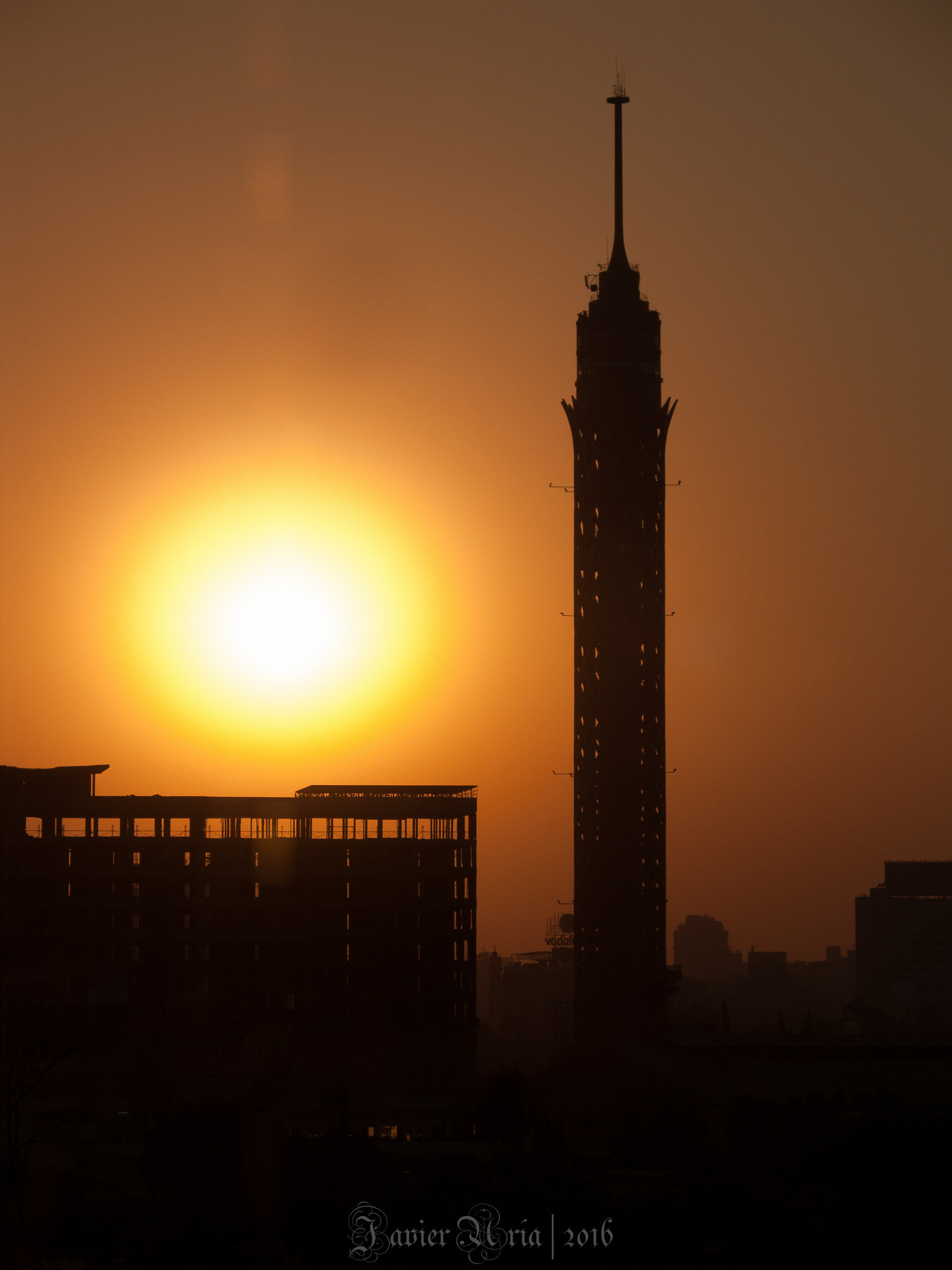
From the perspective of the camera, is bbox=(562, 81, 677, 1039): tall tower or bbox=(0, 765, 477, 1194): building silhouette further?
bbox=(562, 81, 677, 1039): tall tower

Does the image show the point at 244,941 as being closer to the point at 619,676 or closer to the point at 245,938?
the point at 245,938

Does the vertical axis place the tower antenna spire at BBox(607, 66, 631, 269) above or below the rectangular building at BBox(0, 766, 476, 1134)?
above

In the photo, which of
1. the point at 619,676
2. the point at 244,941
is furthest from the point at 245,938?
the point at 619,676

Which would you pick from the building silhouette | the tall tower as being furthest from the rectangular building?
the tall tower

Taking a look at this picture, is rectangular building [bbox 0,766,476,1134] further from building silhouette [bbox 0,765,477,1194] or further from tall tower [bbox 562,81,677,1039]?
tall tower [bbox 562,81,677,1039]

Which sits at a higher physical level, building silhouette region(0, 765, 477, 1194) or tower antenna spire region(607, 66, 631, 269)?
tower antenna spire region(607, 66, 631, 269)

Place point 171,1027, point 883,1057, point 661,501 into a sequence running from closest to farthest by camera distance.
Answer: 1. point 883,1057
2. point 171,1027
3. point 661,501

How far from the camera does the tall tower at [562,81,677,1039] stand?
394 feet

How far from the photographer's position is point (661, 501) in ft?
409

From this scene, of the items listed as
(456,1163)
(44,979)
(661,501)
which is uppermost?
(661,501)

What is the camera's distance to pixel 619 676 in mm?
121188

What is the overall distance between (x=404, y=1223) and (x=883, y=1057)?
58078 mm

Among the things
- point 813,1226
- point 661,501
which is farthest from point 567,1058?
point 813,1226

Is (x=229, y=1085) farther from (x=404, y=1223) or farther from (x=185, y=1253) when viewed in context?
(x=185, y=1253)
